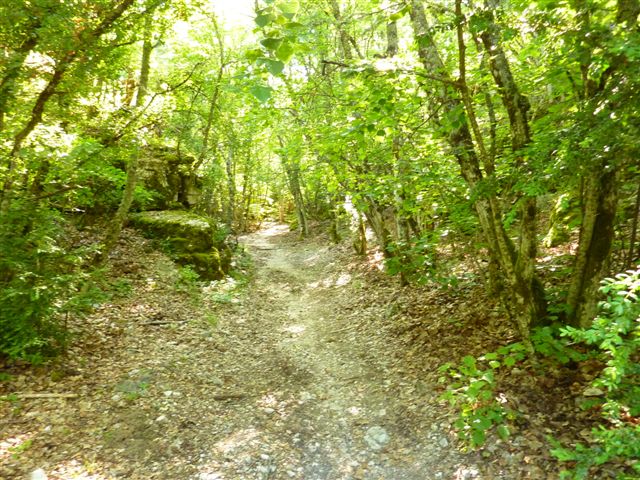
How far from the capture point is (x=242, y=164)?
78.7ft

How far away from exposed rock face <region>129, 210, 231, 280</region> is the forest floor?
209cm

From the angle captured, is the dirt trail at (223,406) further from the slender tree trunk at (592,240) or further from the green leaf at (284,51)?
the green leaf at (284,51)

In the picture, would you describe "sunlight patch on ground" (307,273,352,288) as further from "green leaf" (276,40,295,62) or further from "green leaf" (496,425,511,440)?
"green leaf" (276,40,295,62)

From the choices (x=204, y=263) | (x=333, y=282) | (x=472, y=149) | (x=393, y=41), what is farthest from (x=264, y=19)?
(x=333, y=282)

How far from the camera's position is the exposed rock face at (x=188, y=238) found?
1186 centimetres

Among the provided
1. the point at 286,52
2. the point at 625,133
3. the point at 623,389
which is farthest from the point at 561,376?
the point at 286,52

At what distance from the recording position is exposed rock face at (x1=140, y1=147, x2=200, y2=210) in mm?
14367

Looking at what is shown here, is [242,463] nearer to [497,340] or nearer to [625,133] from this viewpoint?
[497,340]

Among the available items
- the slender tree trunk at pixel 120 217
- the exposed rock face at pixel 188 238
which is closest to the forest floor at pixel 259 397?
the slender tree trunk at pixel 120 217

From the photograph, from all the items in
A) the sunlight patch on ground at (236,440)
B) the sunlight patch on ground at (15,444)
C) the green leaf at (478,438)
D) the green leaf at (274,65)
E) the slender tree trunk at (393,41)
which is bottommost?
the sunlight patch on ground at (236,440)

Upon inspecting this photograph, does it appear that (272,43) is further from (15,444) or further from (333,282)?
(333,282)

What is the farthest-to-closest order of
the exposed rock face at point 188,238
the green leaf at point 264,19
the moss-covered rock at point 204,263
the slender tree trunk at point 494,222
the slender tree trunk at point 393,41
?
the exposed rock face at point 188,238, the moss-covered rock at point 204,263, the slender tree trunk at point 393,41, the slender tree trunk at point 494,222, the green leaf at point 264,19

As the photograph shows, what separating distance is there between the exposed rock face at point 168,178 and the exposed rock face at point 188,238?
4.42 feet

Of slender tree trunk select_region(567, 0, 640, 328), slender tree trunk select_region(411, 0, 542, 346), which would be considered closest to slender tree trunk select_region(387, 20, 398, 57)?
slender tree trunk select_region(411, 0, 542, 346)
